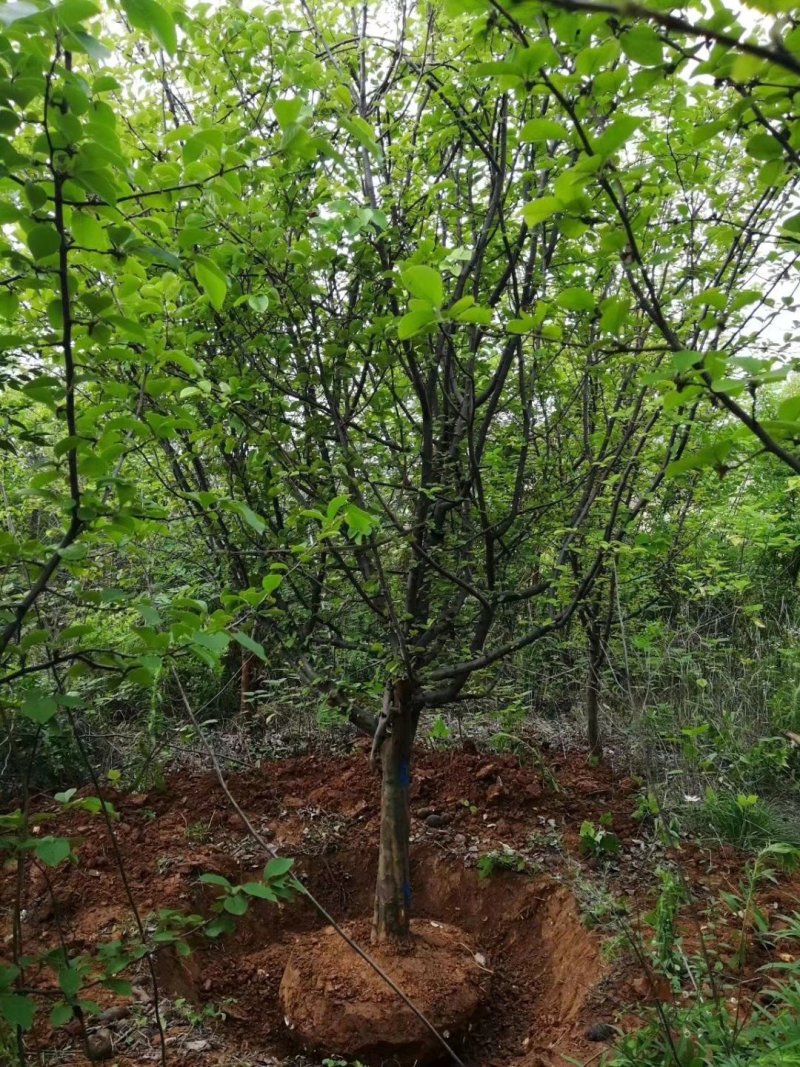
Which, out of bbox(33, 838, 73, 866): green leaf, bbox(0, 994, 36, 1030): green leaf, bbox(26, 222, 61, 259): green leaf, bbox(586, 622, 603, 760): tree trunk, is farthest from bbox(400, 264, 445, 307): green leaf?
bbox(586, 622, 603, 760): tree trunk

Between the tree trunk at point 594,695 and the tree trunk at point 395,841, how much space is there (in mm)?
1472

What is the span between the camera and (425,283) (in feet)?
3.34

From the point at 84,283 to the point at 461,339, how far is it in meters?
1.41

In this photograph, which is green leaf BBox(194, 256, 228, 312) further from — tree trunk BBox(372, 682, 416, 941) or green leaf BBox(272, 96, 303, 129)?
tree trunk BBox(372, 682, 416, 941)

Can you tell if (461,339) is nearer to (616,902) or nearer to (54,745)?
(616,902)

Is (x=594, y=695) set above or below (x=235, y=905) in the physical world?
below

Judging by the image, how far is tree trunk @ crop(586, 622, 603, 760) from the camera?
4361mm

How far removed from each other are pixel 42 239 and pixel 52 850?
3.70 ft

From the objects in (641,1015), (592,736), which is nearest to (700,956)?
(641,1015)

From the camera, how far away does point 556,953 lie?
A: 330 centimetres

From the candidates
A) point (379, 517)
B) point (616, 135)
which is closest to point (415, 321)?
point (616, 135)

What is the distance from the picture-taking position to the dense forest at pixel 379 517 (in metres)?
1.41

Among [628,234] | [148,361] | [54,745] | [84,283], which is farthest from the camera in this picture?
[54,745]

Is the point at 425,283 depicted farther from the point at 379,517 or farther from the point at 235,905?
the point at 379,517
